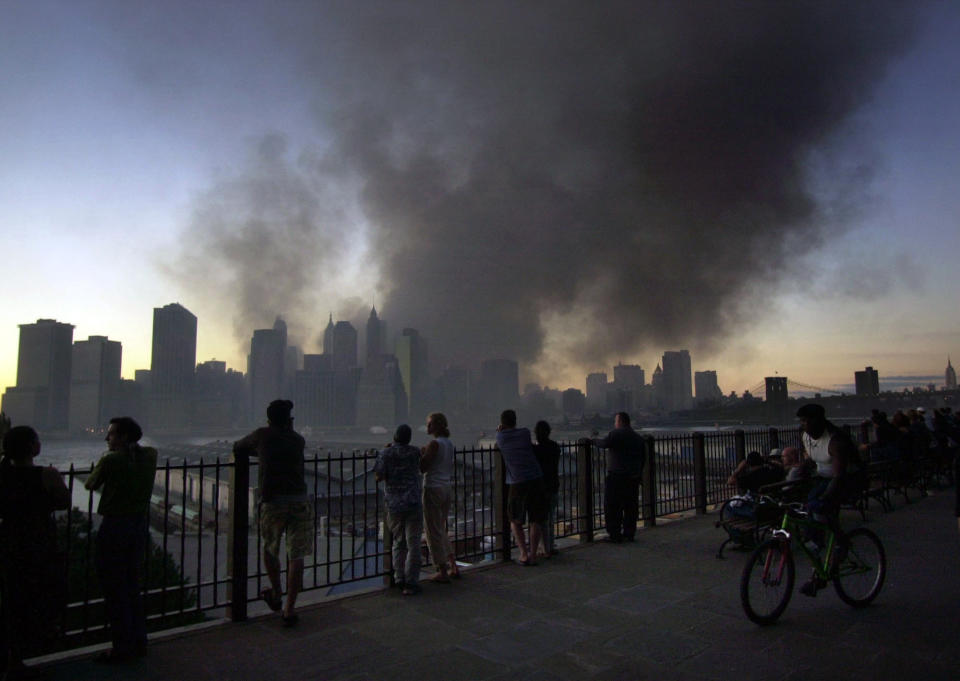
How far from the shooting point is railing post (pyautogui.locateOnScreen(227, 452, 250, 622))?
5.14m

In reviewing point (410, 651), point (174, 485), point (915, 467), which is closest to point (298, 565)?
point (410, 651)

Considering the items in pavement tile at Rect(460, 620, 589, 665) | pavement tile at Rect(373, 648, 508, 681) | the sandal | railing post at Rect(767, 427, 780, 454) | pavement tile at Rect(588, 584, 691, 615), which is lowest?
pavement tile at Rect(588, 584, 691, 615)

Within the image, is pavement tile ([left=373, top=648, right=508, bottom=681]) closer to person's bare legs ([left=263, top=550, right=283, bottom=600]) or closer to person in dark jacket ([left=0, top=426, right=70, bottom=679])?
person's bare legs ([left=263, top=550, right=283, bottom=600])

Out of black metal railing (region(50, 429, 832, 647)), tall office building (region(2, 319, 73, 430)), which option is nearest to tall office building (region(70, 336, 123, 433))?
tall office building (region(2, 319, 73, 430))

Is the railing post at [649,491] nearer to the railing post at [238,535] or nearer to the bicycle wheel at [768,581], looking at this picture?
the bicycle wheel at [768,581]

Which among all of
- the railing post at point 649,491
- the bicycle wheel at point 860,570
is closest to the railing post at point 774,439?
the railing post at point 649,491

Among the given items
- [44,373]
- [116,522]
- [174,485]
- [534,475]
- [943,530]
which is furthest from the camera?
[44,373]

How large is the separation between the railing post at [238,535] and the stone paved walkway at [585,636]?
0.19m

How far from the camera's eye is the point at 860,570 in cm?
512

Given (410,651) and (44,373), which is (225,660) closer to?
(410,651)

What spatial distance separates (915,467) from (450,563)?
34.7 feet

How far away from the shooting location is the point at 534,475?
695cm

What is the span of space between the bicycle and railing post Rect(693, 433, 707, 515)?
518 cm

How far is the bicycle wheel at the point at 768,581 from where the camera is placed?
461 centimetres
